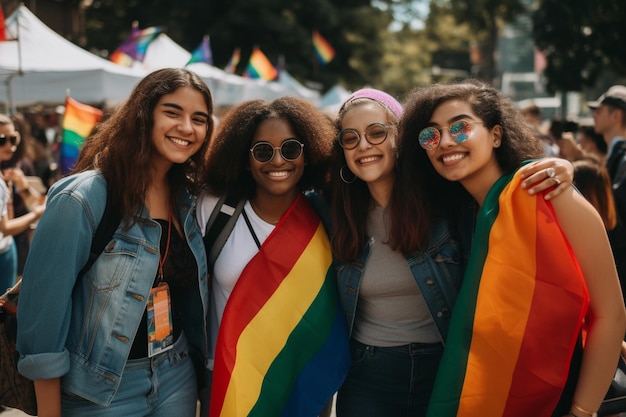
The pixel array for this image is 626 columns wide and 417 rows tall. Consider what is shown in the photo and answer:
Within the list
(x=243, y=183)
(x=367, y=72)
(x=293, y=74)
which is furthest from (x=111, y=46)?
(x=243, y=183)

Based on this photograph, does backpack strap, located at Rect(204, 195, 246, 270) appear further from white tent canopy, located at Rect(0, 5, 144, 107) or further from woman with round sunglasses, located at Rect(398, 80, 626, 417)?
white tent canopy, located at Rect(0, 5, 144, 107)

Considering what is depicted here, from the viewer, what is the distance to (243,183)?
3.30m

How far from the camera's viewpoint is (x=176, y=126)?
9.03 feet

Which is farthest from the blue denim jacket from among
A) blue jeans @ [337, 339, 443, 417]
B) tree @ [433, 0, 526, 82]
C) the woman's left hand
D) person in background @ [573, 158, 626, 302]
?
tree @ [433, 0, 526, 82]

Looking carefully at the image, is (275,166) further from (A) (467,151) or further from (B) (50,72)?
(B) (50,72)

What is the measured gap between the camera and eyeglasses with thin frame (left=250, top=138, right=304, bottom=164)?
313cm

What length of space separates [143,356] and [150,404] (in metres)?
0.20

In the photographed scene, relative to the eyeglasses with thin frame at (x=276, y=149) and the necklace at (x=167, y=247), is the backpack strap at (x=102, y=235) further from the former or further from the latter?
the eyeglasses with thin frame at (x=276, y=149)

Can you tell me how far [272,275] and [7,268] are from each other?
3.02 m

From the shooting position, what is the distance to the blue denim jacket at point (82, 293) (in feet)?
7.67

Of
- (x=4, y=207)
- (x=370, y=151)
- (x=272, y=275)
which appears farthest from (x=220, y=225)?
(x=4, y=207)

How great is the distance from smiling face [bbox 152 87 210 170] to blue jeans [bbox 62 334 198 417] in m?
0.81

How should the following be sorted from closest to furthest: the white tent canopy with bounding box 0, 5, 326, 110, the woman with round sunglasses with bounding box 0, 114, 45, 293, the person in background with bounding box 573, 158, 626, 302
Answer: the person in background with bounding box 573, 158, 626, 302, the woman with round sunglasses with bounding box 0, 114, 45, 293, the white tent canopy with bounding box 0, 5, 326, 110

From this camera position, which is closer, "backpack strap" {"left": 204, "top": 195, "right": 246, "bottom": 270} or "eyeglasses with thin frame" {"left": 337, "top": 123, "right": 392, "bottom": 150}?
"eyeglasses with thin frame" {"left": 337, "top": 123, "right": 392, "bottom": 150}
